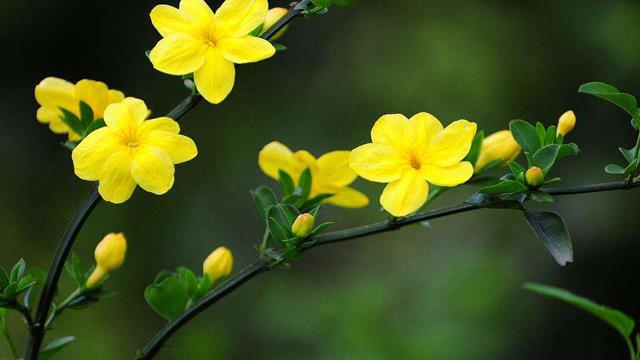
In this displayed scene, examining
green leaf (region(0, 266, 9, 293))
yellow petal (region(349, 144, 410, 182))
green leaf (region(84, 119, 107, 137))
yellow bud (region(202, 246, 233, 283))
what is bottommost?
yellow bud (region(202, 246, 233, 283))

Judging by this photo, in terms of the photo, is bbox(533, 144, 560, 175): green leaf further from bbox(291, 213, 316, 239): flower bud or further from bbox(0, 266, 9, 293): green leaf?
bbox(0, 266, 9, 293): green leaf

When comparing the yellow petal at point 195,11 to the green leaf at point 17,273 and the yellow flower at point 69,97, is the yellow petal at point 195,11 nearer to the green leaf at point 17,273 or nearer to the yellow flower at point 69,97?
the yellow flower at point 69,97

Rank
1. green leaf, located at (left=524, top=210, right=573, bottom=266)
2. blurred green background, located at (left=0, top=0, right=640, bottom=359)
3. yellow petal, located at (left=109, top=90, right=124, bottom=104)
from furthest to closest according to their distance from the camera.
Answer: blurred green background, located at (left=0, top=0, right=640, bottom=359)
yellow petal, located at (left=109, top=90, right=124, bottom=104)
green leaf, located at (left=524, top=210, right=573, bottom=266)

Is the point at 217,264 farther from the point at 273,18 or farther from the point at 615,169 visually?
the point at 615,169

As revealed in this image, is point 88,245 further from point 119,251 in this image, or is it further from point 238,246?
point 119,251

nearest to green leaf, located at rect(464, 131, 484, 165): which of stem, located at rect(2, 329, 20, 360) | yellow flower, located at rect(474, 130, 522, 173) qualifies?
yellow flower, located at rect(474, 130, 522, 173)

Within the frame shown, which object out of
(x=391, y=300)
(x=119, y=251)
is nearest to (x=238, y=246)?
(x=391, y=300)

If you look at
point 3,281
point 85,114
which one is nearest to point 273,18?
point 85,114
